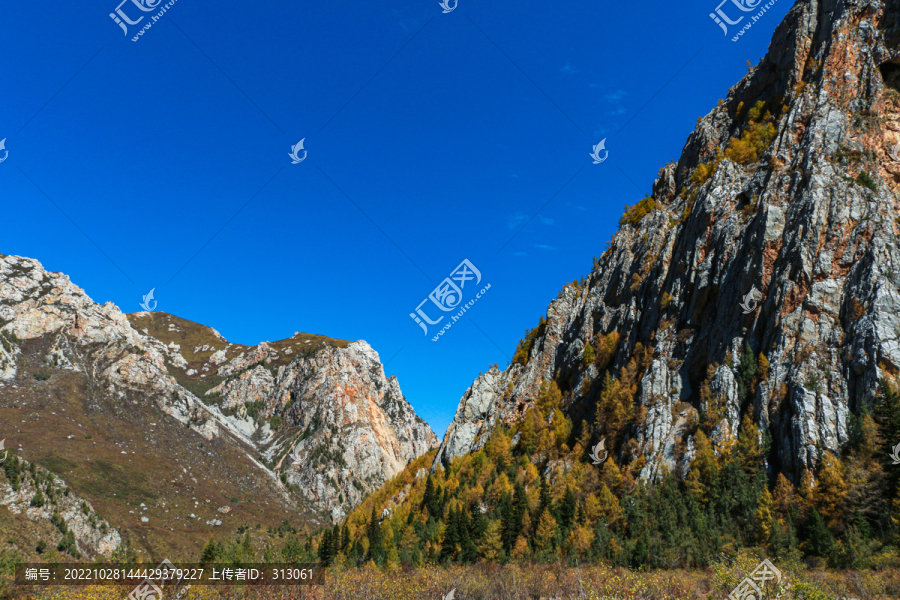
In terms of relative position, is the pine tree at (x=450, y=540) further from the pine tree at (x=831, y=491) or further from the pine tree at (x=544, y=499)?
the pine tree at (x=831, y=491)

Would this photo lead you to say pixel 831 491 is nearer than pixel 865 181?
Yes

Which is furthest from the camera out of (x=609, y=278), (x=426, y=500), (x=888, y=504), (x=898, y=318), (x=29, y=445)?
(x=29, y=445)

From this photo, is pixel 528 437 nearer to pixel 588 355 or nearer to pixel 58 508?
pixel 588 355

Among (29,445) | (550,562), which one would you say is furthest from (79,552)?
(550,562)

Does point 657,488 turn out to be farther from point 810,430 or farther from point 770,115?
point 770,115

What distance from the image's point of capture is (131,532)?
→ 180625mm

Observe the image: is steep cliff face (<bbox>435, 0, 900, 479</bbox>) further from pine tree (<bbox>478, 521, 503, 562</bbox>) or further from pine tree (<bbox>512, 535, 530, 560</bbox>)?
pine tree (<bbox>478, 521, 503, 562</bbox>)

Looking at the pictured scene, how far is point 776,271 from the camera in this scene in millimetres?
74438

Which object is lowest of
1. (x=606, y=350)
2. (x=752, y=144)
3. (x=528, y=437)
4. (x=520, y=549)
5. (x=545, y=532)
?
(x=520, y=549)

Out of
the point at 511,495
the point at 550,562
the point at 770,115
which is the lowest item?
the point at 550,562

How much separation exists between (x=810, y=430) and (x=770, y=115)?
8069 centimetres

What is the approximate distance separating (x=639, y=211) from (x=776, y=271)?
68.1 meters

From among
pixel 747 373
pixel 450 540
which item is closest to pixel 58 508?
pixel 450 540

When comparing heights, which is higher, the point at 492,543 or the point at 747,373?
the point at 747,373
